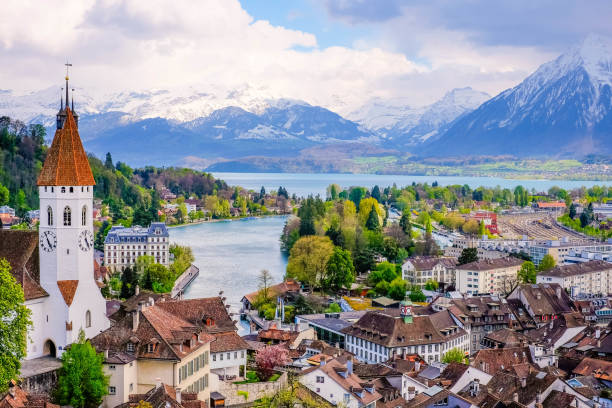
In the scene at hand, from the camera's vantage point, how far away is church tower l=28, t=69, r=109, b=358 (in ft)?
96.8

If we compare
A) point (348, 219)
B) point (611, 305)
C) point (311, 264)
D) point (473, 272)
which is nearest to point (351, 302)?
point (311, 264)

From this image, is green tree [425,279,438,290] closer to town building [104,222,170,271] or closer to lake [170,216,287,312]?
lake [170,216,287,312]

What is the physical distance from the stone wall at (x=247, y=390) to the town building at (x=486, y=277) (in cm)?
4111

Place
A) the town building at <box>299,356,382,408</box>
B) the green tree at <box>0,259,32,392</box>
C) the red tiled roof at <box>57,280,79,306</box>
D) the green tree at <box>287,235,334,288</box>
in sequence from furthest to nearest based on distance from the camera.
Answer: the green tree at <box>287,235,334,288</box> < the town building at <box>299,356,382,408</box> < the red tiled roof at <box>57,280,79,306</box> < the green tree at <box>0,259,32,392</box>

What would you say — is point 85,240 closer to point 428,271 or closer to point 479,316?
point 479,316

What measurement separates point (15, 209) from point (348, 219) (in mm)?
35112

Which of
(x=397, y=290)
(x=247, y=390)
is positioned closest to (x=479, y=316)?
(x=397, y=290)

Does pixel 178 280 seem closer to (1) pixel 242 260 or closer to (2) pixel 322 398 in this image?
(1) pixel 242 260

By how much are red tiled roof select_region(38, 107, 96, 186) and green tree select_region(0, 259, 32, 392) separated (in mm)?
5125

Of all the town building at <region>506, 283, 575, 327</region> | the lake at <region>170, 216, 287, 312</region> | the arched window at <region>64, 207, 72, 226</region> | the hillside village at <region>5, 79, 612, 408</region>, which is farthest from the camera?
the lake at <region>170, 216, 287, 312</region>

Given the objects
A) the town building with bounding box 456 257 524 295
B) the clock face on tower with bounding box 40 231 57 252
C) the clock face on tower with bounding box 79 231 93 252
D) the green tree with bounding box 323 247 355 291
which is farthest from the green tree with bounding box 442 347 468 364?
the town building with bounding box 456 257 524 295

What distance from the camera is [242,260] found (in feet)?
272

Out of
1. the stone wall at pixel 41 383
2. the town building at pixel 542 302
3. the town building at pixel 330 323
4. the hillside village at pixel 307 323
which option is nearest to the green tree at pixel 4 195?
the hillside village at pixel 307 323

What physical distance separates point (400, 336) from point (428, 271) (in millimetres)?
30607
